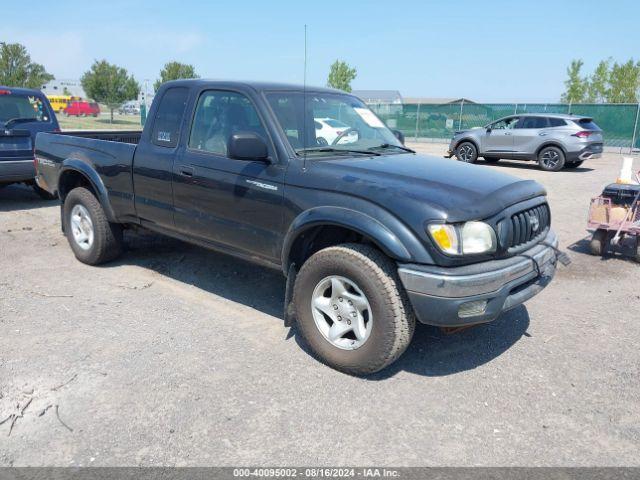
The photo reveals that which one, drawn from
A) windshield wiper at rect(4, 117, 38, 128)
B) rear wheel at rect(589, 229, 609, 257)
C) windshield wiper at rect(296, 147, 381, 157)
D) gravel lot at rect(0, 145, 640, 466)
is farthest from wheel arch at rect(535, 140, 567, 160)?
windshield wiper at rect(4, 117, 38, 128)

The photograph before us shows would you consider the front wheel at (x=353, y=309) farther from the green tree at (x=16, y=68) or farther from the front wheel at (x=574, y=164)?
the green tree at (x=16, y=68)

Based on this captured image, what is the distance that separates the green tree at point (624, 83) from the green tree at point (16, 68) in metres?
42.7

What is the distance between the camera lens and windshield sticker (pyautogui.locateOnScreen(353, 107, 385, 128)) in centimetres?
477

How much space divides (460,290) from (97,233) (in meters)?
3.95

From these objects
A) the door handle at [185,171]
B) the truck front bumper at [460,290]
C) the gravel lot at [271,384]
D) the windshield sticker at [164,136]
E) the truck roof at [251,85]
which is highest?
the truck roof at [251,85]

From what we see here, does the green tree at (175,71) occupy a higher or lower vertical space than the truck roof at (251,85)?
higher

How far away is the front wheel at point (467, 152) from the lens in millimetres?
17531

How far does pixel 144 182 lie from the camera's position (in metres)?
4.87

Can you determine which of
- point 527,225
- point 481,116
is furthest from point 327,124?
point 481,116

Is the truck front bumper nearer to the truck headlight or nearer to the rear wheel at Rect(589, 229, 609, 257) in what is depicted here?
the truck headlight

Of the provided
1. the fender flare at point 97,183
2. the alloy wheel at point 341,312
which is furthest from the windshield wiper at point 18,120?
the alloy wheel at point 341,312

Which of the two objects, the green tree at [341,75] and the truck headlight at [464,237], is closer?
the truck headlight at [464,237]

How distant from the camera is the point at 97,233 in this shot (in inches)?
217

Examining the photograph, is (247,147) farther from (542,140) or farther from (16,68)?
(16,68)
